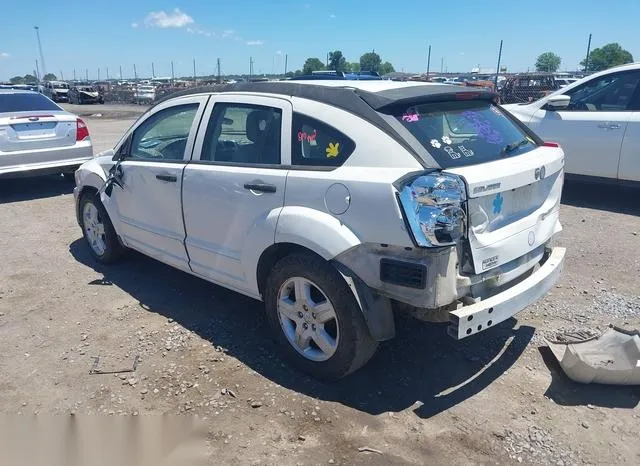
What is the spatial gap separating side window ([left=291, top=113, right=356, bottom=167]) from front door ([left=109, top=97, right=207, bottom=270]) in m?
1.05

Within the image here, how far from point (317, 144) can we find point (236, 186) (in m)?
0.68

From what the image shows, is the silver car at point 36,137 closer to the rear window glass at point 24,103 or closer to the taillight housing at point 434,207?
the rear window glass at point 24,103

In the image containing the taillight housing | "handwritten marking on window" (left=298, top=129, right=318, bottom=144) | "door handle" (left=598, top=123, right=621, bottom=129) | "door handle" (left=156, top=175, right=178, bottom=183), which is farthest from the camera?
"door handle" (left=598, top=123, right=621, bottom=129)

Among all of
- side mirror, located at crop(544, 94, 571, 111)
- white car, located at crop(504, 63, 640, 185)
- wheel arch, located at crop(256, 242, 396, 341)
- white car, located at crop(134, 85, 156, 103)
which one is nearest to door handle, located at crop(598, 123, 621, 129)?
white car, located at crop(504, 63, 640, 185)

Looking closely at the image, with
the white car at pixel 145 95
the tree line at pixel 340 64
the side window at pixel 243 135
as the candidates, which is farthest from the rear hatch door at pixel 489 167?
the white car at pixel 145 95

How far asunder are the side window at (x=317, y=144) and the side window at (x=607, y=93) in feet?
18.0

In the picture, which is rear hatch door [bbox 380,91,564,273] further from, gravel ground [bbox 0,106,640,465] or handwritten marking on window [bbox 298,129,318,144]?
gravel ground [bbox 0,106,640,465]

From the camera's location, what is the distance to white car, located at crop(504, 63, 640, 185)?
688 cm

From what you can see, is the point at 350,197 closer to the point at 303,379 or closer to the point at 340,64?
the point at 303,379

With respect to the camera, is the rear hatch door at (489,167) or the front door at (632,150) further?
the front door at (632,150)

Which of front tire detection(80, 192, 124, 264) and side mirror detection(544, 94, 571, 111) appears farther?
side mirror detection(544, 94, 571, 111)

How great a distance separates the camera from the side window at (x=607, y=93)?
6.94 metres

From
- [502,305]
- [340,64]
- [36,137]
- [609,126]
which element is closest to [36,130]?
[36,137]

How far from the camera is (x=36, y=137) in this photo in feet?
27.2
